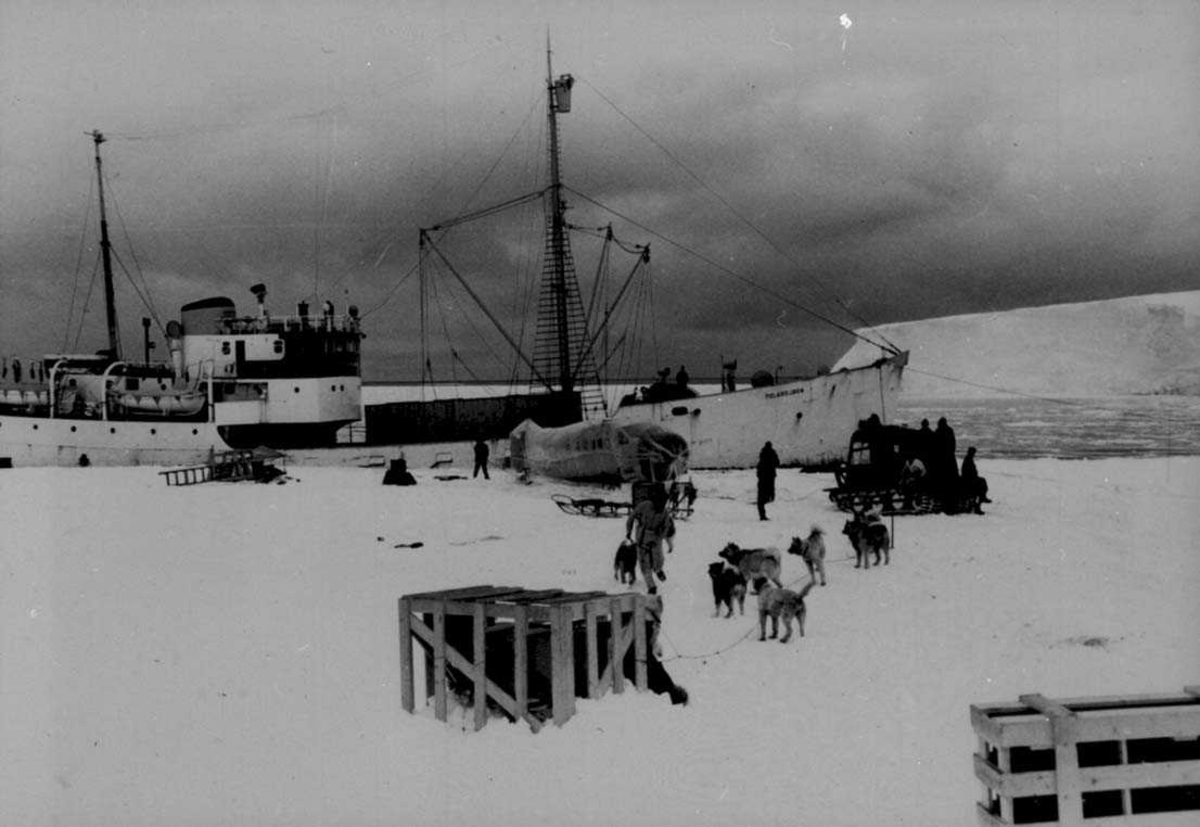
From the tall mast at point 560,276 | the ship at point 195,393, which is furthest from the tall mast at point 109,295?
the tall mast at point 560,276

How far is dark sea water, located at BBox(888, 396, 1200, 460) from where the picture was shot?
3978 centimetres

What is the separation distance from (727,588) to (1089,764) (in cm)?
506

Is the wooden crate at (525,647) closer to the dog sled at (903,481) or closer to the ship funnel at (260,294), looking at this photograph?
the dog sled at (903,481)

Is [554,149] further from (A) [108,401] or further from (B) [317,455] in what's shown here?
(A) [108,401]

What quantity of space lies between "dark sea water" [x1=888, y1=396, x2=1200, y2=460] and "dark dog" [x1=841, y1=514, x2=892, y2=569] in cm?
1671

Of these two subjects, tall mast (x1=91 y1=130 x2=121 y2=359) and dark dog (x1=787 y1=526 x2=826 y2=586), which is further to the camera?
tall mast (x1=91 y1=130 x2=121 y2=359)

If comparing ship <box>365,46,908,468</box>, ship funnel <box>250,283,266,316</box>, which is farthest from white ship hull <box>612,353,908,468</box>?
ship funnel <box>250,283,266,316</box>

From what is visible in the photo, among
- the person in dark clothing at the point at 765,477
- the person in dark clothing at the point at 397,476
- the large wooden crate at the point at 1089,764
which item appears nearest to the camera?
the large wooden crate at the point at 1089,764

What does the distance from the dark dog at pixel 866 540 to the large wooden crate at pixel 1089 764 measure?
7083mm

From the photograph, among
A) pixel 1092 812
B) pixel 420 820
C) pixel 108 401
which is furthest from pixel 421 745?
pixel 108 401

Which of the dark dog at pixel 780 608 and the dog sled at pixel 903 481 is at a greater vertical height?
the dog sled at pixel 903 481

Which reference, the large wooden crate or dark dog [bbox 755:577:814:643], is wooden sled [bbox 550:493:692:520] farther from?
the large wooden crate

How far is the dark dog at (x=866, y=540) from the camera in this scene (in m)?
12.9

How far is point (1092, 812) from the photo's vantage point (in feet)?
18.3
